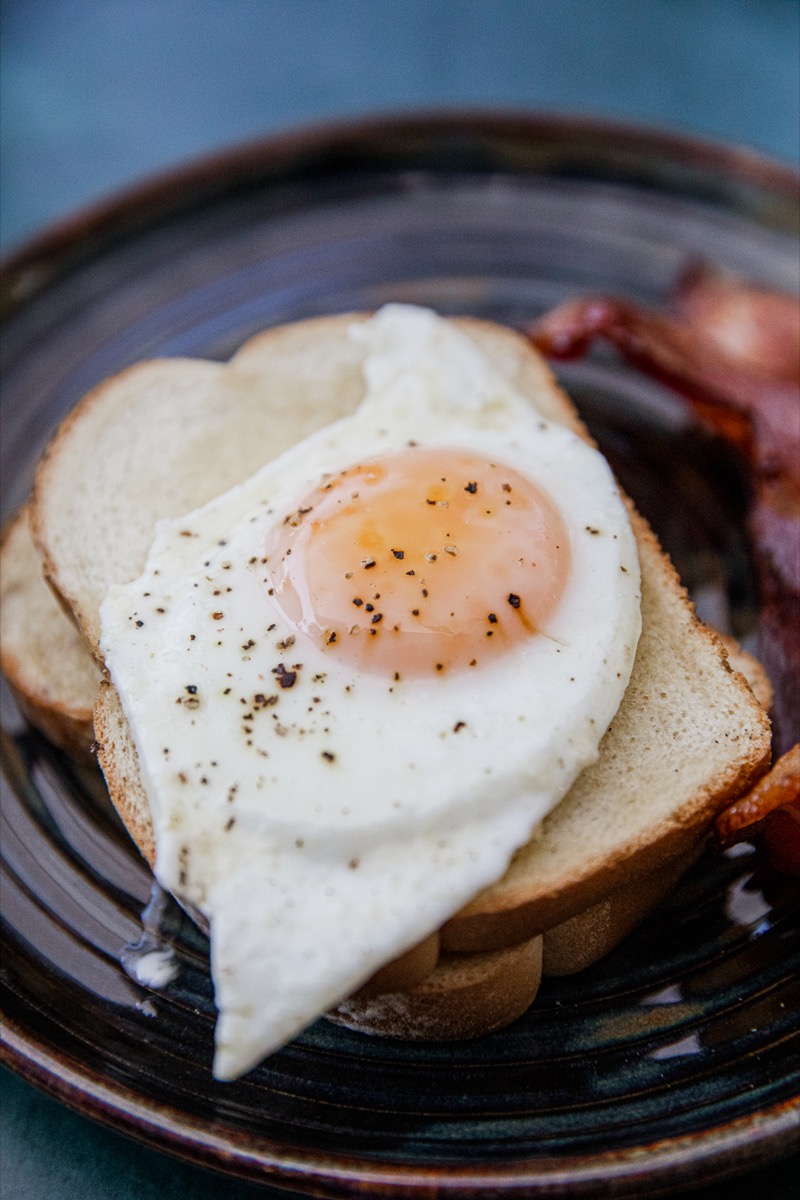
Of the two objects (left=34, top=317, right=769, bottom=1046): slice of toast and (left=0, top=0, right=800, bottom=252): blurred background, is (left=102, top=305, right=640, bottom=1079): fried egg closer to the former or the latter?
(left=34, top=317, right=769, bottom=1046): slice of toast

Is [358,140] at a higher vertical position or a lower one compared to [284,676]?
higher

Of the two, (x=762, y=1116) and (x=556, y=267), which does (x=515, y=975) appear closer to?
(x=762, y=1116)

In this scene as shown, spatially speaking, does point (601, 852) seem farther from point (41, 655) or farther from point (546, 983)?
point (41, 655)

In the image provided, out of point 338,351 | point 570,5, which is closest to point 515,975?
point 338,351

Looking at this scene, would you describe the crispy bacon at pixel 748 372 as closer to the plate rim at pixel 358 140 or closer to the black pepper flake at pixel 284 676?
the plate rim at pixel 358 140

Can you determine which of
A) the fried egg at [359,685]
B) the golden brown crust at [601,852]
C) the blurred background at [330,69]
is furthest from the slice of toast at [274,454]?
the blurred background at [330,69]

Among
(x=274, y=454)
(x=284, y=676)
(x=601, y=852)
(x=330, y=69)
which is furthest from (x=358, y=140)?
(x=601, y=852)
